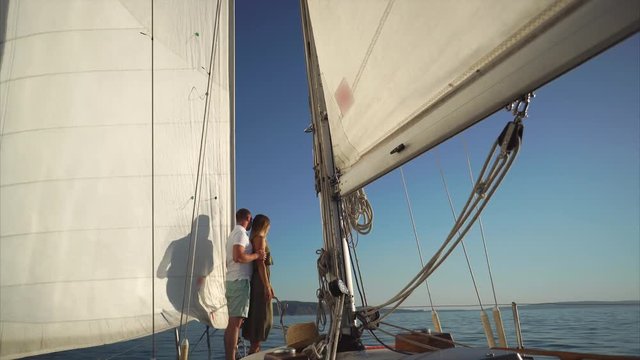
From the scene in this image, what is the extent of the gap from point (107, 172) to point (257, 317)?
1813mm

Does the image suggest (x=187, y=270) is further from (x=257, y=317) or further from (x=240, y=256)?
(x=257, y=317)

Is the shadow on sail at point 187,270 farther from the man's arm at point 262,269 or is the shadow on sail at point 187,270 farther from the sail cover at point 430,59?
the sail cover at point 430,59

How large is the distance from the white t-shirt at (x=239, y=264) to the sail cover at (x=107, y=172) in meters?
0.24

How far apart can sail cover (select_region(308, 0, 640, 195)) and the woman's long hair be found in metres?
1.30

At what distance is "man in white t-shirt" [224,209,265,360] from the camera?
2936 mm

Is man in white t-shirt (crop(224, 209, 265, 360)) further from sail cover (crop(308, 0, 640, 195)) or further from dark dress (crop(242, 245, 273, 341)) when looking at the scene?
sail cover (crop(308, 0, 640, 195))

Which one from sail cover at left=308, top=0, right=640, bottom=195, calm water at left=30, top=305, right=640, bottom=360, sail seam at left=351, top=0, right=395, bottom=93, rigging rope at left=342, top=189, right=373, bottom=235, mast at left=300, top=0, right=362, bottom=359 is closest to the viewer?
sail cover at left=308, top=0, right=640, bottom=195

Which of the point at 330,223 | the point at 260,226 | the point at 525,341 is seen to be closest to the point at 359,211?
the point at 330,223

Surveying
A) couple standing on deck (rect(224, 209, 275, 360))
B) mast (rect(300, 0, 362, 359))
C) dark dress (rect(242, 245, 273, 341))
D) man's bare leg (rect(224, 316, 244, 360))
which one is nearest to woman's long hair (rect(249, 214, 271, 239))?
couple standing on deck (rect(224, 209, 275, 360))

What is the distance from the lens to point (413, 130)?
4.79 feet

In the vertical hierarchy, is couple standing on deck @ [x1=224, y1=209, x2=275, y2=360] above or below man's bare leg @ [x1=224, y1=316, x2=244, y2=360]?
above

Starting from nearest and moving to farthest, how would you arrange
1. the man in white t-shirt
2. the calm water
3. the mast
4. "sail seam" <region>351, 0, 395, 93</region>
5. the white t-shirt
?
"sail seam" <region>351, 0, 395, 93</region>, the mast, the man in white t-shirt, the white t-shirt, the calm water

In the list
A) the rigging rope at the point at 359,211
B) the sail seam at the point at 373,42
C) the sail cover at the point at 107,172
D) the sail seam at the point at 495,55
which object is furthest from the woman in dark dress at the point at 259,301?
the sail seam at the point at 495,55

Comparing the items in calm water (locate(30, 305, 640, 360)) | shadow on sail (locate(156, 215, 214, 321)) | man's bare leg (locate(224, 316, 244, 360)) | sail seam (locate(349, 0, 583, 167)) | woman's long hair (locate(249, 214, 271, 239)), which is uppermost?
sail seam (locate(349, 0, 583, 167))
